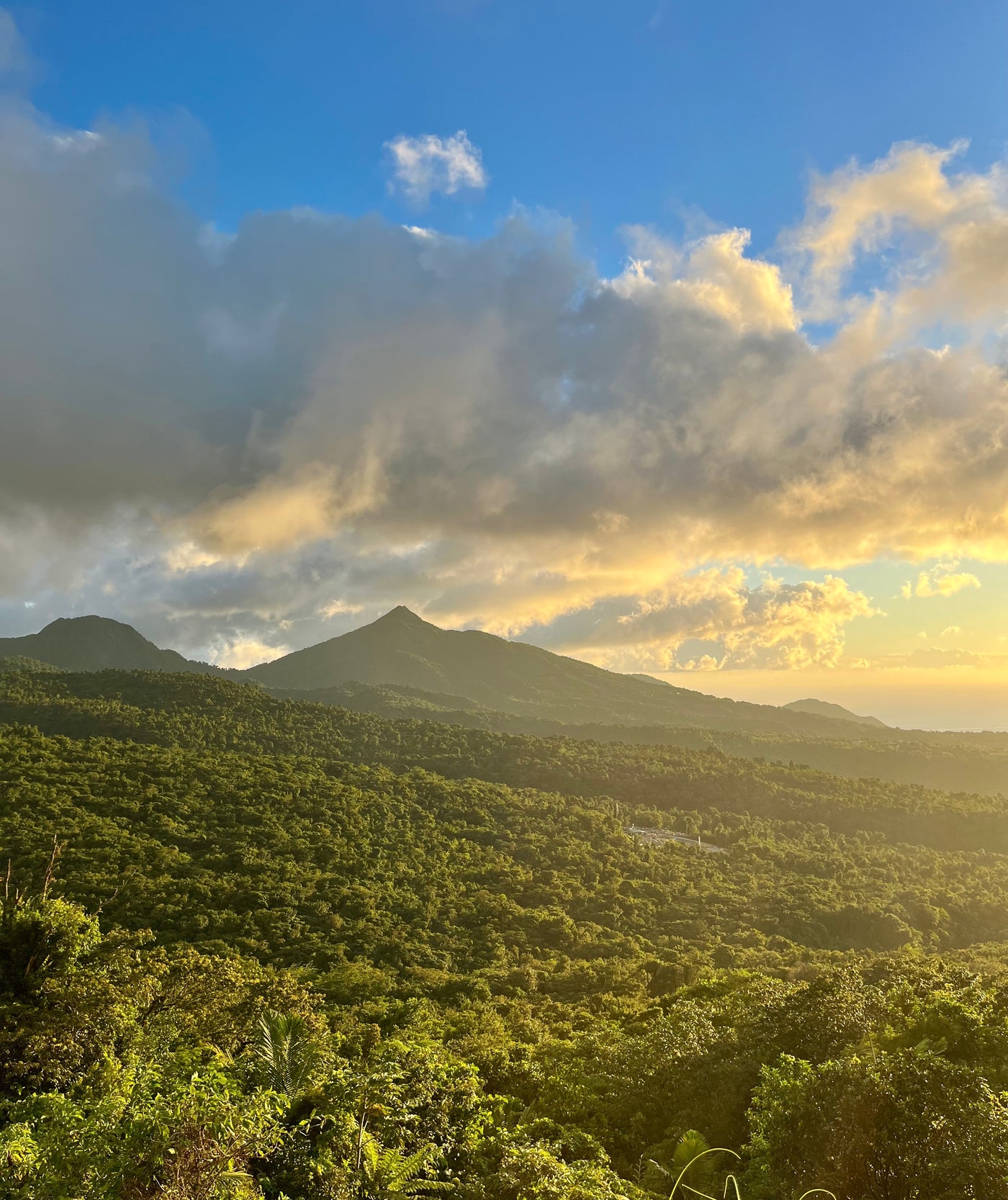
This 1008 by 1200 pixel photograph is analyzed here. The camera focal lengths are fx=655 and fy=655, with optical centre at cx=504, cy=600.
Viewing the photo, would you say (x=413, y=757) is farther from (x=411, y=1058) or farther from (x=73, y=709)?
(x=411, y=1058)

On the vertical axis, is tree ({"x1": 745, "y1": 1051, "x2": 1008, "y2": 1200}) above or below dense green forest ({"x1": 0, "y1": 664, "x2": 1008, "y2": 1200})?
above

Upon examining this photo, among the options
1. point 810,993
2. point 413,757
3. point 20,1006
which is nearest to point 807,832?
point 413,757

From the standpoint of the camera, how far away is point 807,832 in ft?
418

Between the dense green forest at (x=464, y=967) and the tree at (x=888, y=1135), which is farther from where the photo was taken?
the dense green forest at (x=464, y=967)

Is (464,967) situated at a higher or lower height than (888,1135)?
lower

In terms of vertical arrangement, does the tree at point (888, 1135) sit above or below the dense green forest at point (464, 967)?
above

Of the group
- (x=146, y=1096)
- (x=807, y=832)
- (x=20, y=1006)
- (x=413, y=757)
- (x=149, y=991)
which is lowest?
(x=807, y=832)

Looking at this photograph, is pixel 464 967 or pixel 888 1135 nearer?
pixel 888 1135

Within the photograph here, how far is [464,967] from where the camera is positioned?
197 feet

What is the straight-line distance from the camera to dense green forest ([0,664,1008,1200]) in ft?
45.2

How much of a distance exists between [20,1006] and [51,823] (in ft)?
184

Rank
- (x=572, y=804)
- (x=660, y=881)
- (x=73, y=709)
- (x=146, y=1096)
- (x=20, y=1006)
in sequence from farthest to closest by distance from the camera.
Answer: (x=572, y=804) < (x=73, y=709) < (x=660, y=881) < (x=20, y=1006) < (x=146, y=1096)

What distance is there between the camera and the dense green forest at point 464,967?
1379 cm

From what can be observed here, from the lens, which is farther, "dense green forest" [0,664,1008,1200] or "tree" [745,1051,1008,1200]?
"dense green forest" [0,664,1008,1200]
